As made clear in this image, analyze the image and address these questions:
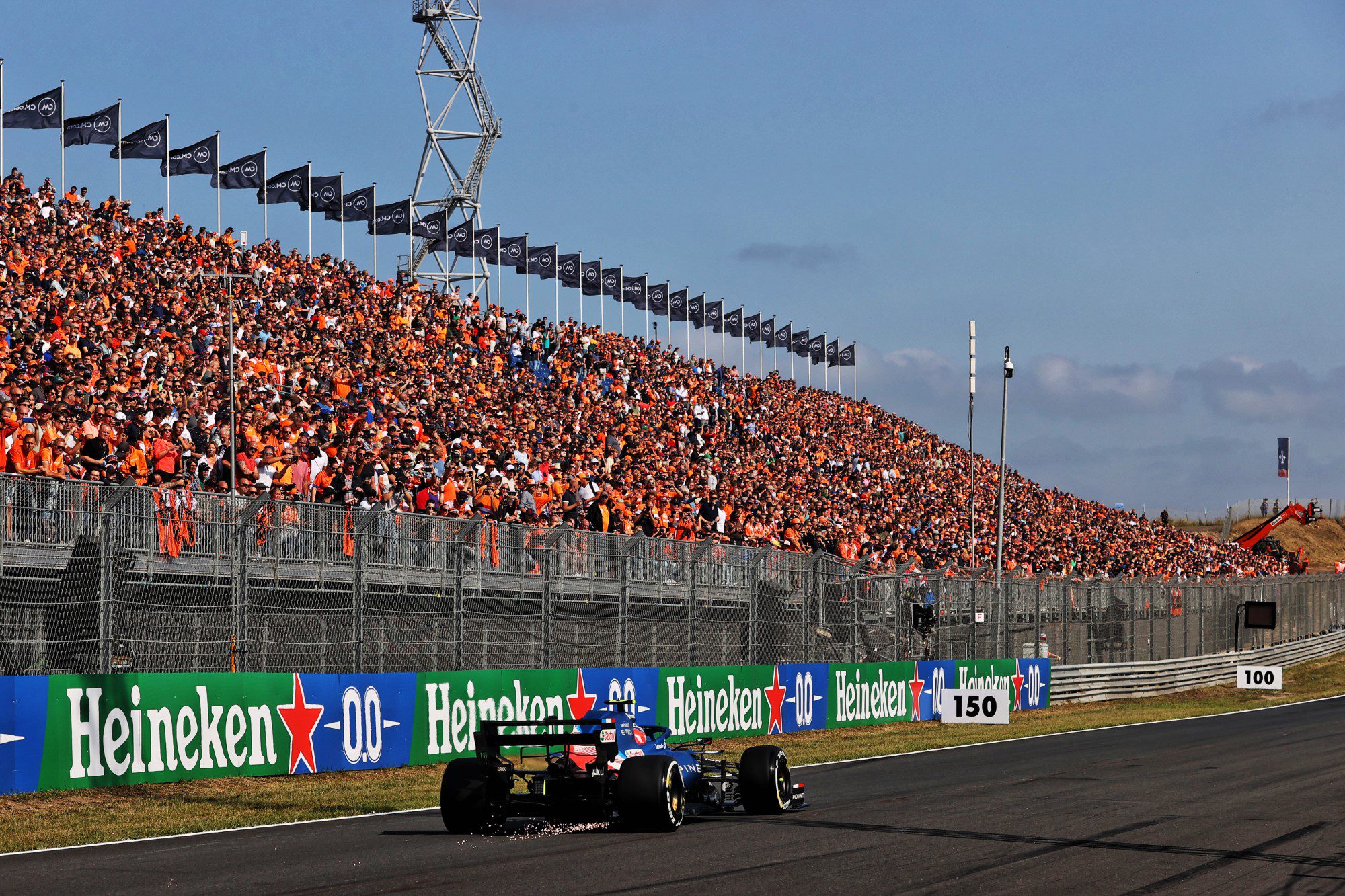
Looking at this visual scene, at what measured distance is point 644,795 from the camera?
38.7ft

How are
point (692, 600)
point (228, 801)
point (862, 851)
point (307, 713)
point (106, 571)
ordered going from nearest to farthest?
point (862, 851) < point (228, 801) < point (106, 571) < point (307, 713) < point (692, 600)

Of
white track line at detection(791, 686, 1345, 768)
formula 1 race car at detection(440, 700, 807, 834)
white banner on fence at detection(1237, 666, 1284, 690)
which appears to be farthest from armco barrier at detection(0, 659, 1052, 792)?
white banner on fence at detection(1237, 666, 1284, 690)

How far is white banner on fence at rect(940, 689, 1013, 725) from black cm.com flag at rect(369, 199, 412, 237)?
79.6 feet

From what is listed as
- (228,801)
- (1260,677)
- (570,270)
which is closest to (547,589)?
(228,801)

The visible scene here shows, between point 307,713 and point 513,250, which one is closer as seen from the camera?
point 307,713

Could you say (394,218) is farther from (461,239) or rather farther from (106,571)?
(106,571)

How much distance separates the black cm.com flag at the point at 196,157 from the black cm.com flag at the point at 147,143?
3.02 feet

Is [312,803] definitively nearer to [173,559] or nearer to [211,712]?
[211,712]

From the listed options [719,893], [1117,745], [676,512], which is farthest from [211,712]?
[676,512]

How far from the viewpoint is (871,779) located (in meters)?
17.6

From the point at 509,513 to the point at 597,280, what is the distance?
32.3 metres

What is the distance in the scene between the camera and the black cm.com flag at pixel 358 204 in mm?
44188

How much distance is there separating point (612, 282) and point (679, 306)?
4510 millimetres

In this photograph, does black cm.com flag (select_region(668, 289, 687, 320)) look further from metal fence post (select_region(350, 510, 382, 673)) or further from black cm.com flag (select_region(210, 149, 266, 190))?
metal fence post (select_region(350, 510, 382, 673))
